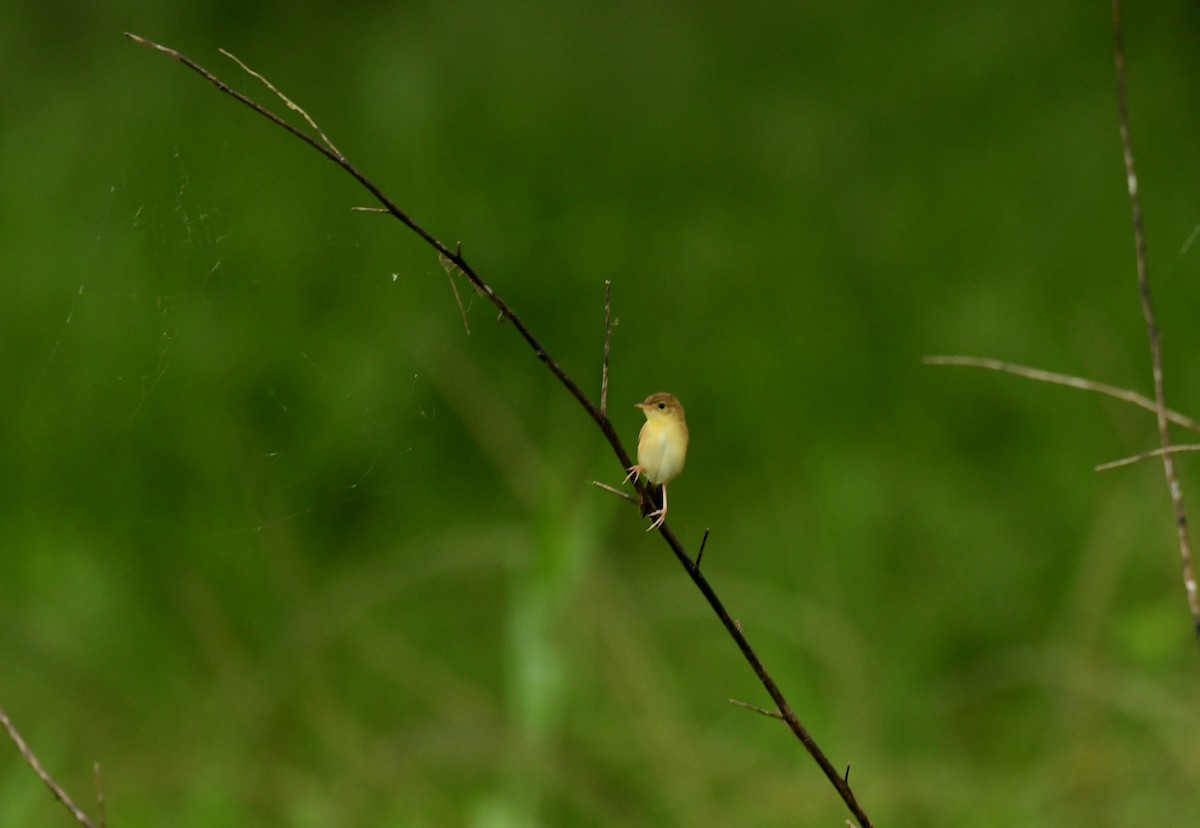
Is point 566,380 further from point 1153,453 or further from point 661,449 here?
point 1153,453

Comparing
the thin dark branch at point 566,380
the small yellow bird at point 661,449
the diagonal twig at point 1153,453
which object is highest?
the diagonal twig at point 1153,453

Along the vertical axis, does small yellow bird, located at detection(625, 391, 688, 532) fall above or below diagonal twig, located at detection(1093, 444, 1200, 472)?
below

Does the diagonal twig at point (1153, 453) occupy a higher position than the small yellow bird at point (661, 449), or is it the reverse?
the diagonal twig at point (1153, 453)

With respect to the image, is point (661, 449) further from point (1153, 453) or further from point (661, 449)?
point (1153, 453)

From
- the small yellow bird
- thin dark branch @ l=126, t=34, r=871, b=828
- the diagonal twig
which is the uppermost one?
the diagonal twig

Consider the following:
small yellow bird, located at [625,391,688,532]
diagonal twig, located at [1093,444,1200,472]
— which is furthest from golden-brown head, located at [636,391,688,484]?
diagonal twig, located at [1093,444,1200,472]

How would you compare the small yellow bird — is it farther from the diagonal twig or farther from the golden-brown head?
the diagonal twig

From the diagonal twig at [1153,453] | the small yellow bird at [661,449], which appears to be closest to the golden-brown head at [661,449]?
the small yellow bird at [661,449]

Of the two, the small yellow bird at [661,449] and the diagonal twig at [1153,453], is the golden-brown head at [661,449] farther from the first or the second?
the diagonal twig at [1153,453]

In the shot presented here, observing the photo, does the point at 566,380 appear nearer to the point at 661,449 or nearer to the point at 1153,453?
the point at 661,449

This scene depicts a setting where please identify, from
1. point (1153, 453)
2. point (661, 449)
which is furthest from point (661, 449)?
point (1153, 453)

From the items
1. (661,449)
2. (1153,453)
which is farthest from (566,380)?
(1153,453)
